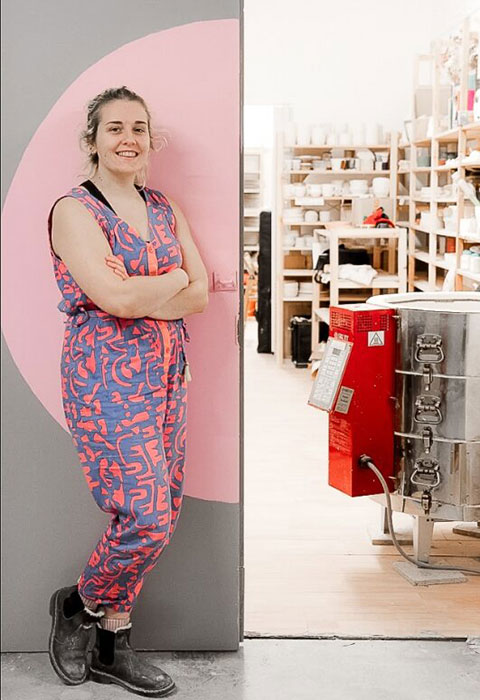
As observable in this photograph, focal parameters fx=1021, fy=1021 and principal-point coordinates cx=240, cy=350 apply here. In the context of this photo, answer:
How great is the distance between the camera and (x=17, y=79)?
9.57 ft

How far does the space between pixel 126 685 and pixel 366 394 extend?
1.55 meters

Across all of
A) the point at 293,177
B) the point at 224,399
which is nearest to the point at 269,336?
the point at 293,177

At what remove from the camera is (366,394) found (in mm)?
3990

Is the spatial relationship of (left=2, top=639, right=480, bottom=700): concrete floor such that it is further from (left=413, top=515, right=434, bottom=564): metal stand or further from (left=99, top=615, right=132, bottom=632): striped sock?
(left=413, top=515, right=434, bottom=564): metal stand

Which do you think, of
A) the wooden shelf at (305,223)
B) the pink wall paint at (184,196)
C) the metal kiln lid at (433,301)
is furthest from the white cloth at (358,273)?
the pink wall paint at (184,196)

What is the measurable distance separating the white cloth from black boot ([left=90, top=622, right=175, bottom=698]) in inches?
211

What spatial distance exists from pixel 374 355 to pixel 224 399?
1.02 metres

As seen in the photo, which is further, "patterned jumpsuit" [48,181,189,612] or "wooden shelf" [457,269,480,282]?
"wooden shelf" [457,269,480,282]

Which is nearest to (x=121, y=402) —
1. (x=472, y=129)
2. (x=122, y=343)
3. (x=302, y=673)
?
(x=122, y=343)

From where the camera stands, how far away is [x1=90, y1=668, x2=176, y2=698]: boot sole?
292 cm

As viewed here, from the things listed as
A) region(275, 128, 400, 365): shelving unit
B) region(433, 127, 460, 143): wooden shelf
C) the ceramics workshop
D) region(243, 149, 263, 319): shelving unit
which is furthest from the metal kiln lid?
region(243, 149, 263, 319): shelving unit

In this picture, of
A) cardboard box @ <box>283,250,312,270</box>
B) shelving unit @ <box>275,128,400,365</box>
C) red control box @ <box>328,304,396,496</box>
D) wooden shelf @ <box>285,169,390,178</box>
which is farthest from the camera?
cardboard box @ <box>283,250,312,270</box>

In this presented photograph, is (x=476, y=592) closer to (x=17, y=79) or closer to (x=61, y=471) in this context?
(x=61, y=471)

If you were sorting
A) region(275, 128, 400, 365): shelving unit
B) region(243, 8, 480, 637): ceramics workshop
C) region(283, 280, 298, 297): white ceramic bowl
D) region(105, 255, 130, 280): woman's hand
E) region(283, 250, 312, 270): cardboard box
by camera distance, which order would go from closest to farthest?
region(105, 255, 130, 280): woman's hand → region(243, 8, 480, 637): ceramics workshop → region(275, 128, 400, 365): shelving unit → region(283, 280, 298, 297): white ceramic bowl → region(283, 250, 312, 270): cardboard box
